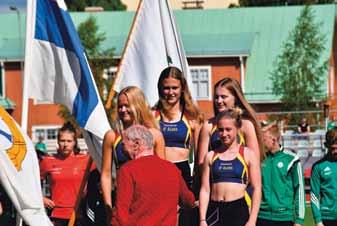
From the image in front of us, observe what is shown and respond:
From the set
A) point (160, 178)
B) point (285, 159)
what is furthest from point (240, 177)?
point (285, 159)

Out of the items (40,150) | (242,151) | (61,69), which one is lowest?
(40,150)

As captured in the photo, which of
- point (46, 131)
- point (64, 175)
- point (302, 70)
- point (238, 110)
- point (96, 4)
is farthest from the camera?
point (96, 4)

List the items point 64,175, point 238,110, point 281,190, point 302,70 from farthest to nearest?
point 302,70, point 64,175, point 281,190, point 238,110

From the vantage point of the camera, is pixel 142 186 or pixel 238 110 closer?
pixel 142 186

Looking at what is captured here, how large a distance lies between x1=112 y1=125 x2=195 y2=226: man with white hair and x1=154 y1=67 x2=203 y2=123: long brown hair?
173 cm

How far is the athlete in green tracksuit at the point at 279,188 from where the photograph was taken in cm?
1234

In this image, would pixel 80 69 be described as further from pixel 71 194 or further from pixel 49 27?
pixel 71 194

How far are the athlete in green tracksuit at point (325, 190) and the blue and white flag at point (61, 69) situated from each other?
2392 mm

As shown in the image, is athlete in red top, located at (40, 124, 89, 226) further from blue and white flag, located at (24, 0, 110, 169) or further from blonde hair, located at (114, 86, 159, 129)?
blonde hair, located at (114, 86, 159, 129)

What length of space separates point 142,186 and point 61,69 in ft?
11.2

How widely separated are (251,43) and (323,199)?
53291 mm

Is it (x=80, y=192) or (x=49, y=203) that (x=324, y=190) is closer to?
(x=80, y=192)

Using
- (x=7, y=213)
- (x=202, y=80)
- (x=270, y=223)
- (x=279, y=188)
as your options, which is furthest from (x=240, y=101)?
(x=202, y=80)

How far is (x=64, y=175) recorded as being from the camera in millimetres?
12906
